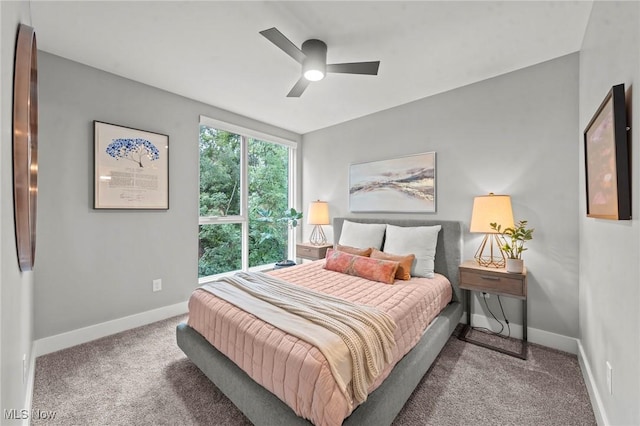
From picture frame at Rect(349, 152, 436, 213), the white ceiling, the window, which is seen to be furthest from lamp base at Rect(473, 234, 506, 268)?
the window

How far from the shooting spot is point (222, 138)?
3.84 m

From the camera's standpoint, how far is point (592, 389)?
1.79 meters

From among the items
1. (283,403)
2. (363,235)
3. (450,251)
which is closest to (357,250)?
(363,235)

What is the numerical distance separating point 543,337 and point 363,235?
6.51ft

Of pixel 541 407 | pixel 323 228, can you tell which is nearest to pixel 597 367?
pixel 541 407

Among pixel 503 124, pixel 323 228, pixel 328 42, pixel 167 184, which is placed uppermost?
pixel 328 42

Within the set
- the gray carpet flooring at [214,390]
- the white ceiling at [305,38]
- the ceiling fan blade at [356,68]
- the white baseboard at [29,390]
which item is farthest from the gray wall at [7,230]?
the ceiling fan blade at [356,68]

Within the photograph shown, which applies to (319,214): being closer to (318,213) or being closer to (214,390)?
(318,213)

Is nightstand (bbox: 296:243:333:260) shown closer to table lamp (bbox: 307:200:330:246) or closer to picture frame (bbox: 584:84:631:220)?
table lamp (bbox: 307:200:330:246)

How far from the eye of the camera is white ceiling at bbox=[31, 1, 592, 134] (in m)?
1.88

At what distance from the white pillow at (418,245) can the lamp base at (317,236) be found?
1.54m

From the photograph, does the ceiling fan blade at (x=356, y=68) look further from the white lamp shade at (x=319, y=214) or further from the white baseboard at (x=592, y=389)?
the white baseboard at (x=592, y=389)

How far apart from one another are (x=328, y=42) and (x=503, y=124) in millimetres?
1950

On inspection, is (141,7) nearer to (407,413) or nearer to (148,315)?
(148,315)
